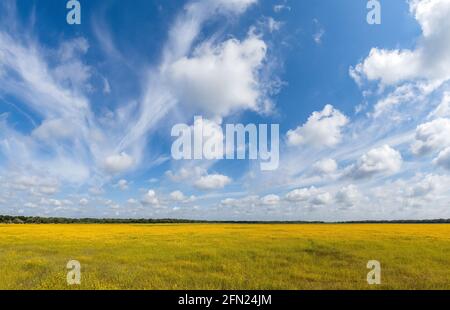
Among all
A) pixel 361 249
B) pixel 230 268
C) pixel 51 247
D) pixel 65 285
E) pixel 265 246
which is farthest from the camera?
pixel 51 247

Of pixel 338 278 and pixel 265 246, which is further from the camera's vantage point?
pixel 265 246

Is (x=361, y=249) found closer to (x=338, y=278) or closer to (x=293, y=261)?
(x=293, y=261)

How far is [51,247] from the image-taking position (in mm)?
26594
